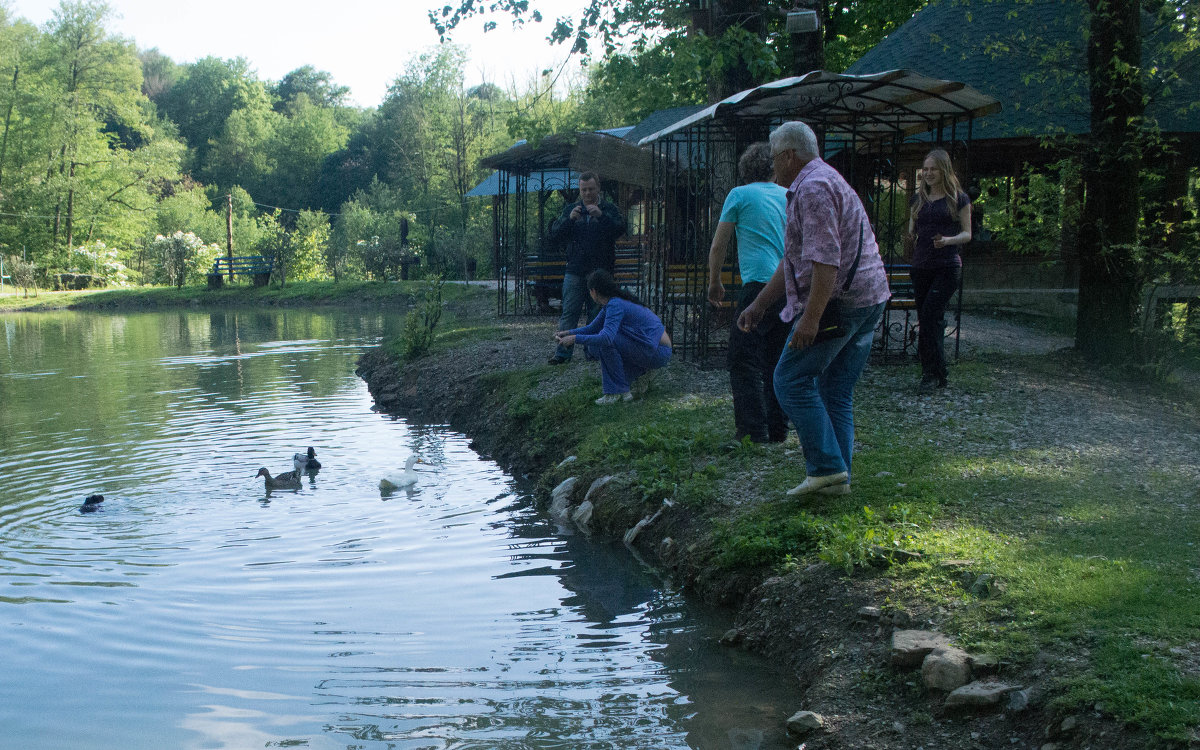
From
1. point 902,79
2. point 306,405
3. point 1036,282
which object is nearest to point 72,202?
point 306,405

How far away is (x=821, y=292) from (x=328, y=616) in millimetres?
3317

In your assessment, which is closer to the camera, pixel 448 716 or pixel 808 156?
pixel 448 716

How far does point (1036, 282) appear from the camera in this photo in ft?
62.9

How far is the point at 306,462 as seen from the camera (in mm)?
9273

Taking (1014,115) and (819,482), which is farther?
(1014,115)

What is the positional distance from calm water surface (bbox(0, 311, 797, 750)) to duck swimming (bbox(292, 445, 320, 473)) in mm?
108

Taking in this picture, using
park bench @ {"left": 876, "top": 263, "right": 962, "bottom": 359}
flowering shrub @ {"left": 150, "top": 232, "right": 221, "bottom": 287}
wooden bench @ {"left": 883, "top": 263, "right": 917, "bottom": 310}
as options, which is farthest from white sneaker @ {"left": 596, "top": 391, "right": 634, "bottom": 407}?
flowering shrub @ {"left": 150, "top": 232, "right": 221, "bottom": 287}

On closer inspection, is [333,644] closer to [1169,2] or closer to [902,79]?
[902,79]

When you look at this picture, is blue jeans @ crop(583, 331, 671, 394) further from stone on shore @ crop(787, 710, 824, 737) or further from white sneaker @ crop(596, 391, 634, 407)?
stone on shore @ crop(787, 710, 824, 737)

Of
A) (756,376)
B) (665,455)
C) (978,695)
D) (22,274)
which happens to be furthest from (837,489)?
(22,274)

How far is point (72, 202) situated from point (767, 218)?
2177 inches

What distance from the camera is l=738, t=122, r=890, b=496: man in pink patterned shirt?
510cm

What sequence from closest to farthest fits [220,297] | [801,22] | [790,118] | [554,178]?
[790,118] → [801,22] → [554,178] → [220,297]

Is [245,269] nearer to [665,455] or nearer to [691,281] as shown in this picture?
[691,281]
